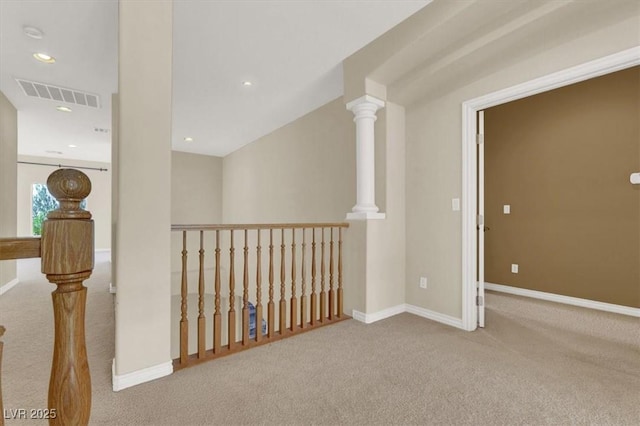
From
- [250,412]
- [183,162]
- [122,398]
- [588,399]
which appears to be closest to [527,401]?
[588,399]

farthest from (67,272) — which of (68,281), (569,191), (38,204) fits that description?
(38,204)

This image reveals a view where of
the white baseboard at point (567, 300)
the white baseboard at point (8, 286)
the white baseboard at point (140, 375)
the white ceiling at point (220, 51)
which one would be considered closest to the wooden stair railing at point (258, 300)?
the white baseboard at point (140, 375)

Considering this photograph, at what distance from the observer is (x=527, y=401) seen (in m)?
1.68

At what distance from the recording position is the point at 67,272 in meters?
0.65

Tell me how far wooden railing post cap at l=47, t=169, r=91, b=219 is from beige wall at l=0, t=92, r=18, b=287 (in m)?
4.78

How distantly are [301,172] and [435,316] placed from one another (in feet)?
8.67

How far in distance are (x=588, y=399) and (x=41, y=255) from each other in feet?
8.08

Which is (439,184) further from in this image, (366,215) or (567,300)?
(567,300)

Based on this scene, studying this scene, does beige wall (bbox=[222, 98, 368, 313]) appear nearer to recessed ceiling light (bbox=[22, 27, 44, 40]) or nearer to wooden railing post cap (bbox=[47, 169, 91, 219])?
wooden railing post cap (bbox=[47, 169, 91, 219])

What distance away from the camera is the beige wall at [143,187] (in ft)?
5.78

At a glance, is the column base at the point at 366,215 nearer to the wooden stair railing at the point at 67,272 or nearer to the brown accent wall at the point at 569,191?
the brown accent wall at the point at 569,191

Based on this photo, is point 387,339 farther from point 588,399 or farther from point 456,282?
point 588,399

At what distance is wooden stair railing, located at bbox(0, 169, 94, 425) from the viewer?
638 mm

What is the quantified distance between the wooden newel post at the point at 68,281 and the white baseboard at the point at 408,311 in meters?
2.46
